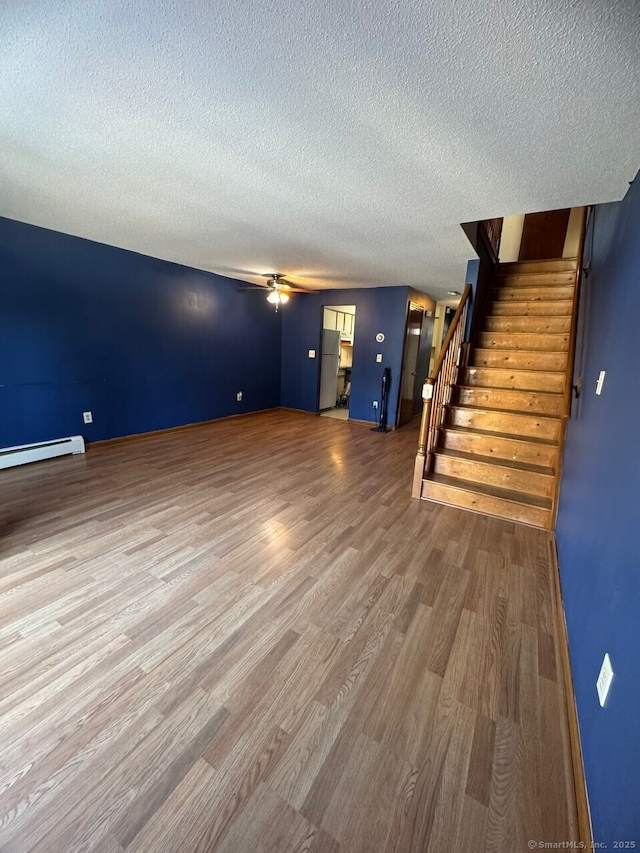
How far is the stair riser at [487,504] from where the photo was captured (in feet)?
9.08

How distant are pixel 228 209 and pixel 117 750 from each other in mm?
3253

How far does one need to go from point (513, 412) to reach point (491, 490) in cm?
91

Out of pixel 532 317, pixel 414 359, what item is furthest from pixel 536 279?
pixel 414 359

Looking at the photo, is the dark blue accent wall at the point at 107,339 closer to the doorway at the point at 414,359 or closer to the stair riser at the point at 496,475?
the doorway at the point at 414,359

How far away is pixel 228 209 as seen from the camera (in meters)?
2.68

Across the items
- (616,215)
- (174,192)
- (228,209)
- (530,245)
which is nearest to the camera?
(616,215)

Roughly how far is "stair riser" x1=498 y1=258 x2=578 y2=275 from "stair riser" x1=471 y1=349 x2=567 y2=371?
1542 mm

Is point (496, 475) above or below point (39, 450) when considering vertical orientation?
above

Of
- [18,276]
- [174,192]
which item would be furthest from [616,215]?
[18,276]

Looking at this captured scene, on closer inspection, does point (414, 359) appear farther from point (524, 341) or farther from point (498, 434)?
point (498, 434)

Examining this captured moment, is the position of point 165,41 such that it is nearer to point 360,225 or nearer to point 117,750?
point 360,225

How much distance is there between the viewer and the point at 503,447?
10.6 feet

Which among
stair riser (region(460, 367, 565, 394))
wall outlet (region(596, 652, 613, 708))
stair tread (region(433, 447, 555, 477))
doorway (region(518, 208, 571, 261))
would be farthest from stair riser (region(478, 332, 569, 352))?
wall outlet (region(596, 652, 613, 708))

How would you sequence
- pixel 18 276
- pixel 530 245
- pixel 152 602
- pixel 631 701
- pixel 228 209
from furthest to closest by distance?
pixel 530 245, pixel 18 276, pixel 228 209, pixel 152 602, pixel 631 701
